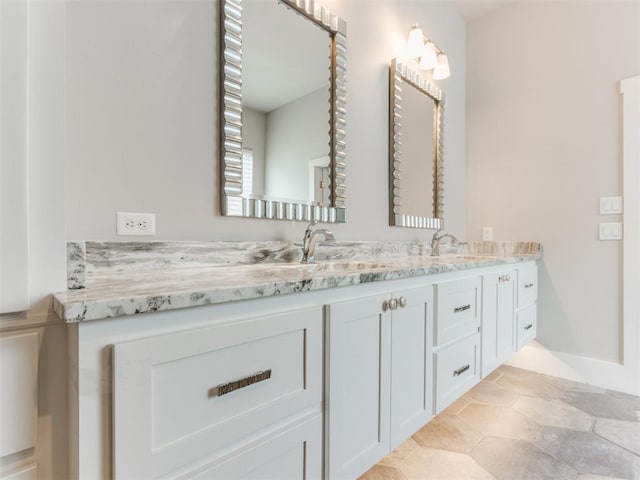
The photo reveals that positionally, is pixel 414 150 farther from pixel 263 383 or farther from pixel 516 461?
pixel 263 383

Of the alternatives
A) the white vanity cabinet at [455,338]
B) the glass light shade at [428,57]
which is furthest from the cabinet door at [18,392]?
the glass light shade at [428,57]

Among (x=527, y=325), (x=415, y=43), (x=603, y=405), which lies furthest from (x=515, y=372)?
(x=415, y=43)

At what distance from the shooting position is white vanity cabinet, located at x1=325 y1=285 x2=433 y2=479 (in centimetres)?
94

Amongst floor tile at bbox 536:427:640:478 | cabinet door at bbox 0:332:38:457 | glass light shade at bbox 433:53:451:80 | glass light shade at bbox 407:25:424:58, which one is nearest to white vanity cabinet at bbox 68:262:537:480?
cabinet door at bbox 0:332:38:457

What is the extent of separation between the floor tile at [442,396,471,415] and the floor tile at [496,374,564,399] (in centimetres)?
37

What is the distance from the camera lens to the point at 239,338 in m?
0.73

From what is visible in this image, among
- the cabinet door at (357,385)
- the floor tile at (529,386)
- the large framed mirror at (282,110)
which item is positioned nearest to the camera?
the cabinet door at (357,385)

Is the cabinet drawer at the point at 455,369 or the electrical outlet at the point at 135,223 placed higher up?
the electrical outlet at the point at 135,223

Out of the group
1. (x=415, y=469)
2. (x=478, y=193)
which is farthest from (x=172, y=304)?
(x=478, y=193)

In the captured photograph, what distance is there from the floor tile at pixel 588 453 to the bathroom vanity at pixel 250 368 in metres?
0.65

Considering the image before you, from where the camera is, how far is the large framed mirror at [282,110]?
4.26ft

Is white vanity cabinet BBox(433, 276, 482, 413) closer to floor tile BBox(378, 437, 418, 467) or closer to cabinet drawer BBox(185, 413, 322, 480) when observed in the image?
floor tile BBox(378, 437, 418, 467)

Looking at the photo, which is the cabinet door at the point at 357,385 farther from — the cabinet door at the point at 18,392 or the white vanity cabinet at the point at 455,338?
the cabinet door at the point at 18,392

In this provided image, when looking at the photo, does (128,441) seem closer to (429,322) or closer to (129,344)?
(129,344)
